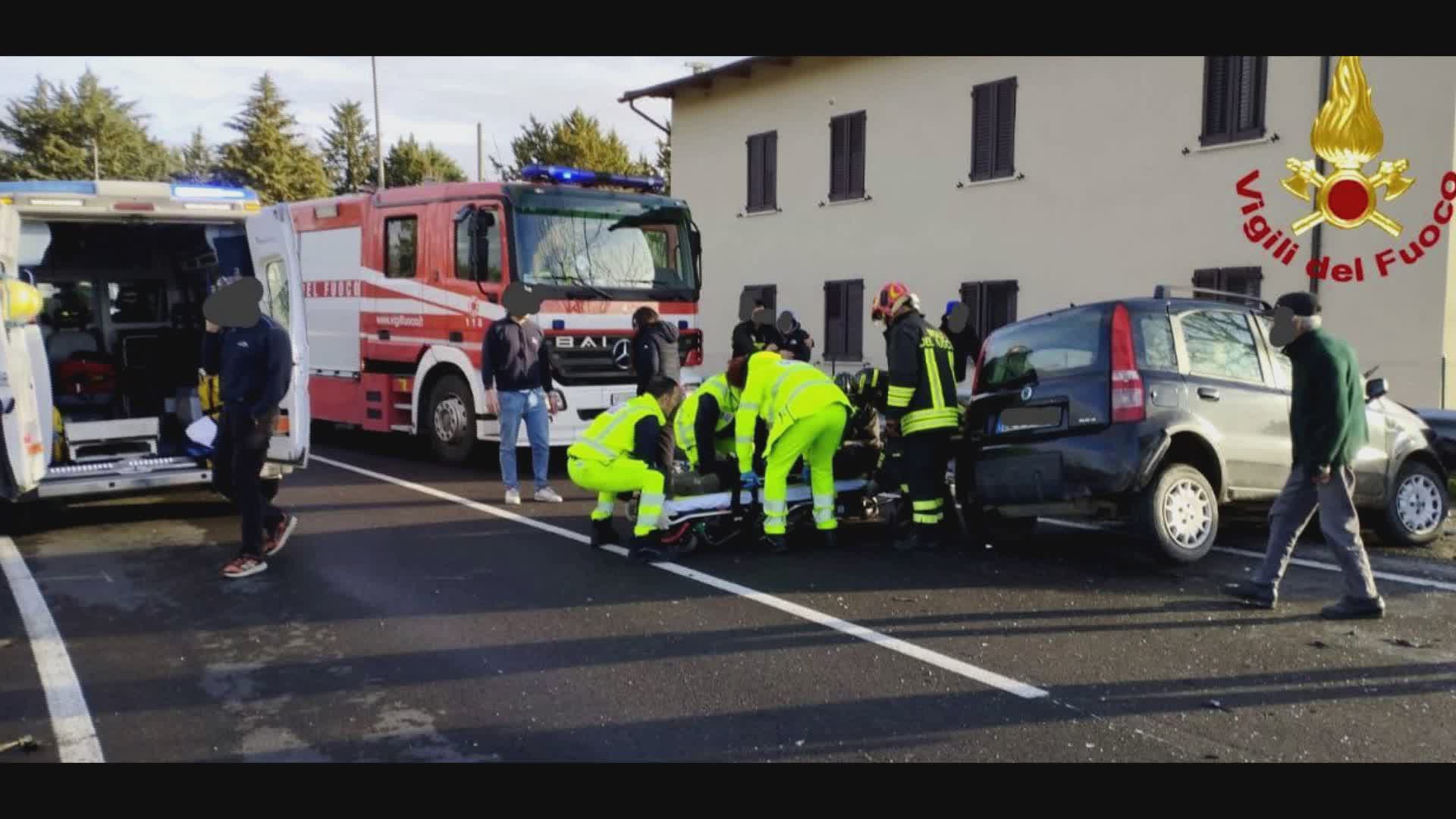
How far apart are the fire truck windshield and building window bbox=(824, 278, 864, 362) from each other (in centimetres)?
801

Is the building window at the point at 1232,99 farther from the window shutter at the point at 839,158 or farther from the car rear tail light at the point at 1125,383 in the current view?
the car rear tail light at the point at 1125,383

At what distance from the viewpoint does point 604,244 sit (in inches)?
468

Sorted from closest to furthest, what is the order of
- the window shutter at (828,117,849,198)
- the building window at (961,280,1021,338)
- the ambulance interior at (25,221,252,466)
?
the ambulance interior at (25,221,252,466), the building window at (961,280,1021,338), the window shutter at (828,117,849,198)

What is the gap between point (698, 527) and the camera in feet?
24.7

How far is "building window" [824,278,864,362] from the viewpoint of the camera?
794 inches

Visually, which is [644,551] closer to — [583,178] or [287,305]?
[287,305]

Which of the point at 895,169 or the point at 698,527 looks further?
the point at 895,169

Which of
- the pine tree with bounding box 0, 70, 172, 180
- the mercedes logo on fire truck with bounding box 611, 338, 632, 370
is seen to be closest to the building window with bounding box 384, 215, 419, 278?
the mercedes logo on fire truck with bounding box 611, 338, 632, 370

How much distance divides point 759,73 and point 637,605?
17311 millimetres

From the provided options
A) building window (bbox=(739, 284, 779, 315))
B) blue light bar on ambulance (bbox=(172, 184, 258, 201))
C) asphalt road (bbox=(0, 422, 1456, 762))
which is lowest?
asphalt road (bbox=(0, 422, 1456, 762))

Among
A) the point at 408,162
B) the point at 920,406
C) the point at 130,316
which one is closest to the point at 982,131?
the point at 920,406

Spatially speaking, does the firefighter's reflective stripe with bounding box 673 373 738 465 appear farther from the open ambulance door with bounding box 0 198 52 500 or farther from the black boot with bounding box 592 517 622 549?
the open ambulance door with bounding box 0 198 52 500
